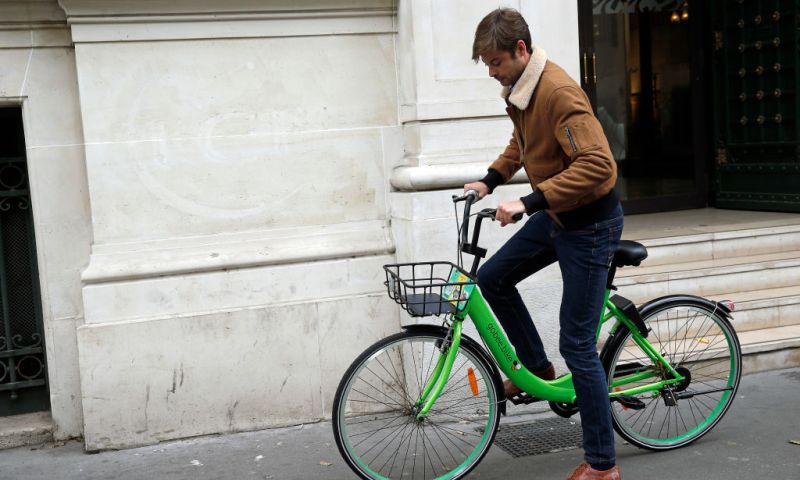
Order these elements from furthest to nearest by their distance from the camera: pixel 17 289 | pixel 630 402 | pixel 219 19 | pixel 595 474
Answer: pixel 17 289 → pixel 219 19 → pixel 630 402 → pixel 595 474

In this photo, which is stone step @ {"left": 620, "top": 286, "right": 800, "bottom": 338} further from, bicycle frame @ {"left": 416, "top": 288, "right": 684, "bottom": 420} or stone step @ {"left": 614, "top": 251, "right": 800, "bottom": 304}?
bicycle frame @ {"left": 416, "top": 288, "right": 684, "bottom": 420}

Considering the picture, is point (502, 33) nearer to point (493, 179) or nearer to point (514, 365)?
point (493, 179)

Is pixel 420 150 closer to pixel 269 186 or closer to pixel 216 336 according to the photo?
pixel 269 186

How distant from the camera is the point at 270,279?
5.52m

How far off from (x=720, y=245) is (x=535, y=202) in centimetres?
382

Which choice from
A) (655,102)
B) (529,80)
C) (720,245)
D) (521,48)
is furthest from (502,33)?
(655,102)

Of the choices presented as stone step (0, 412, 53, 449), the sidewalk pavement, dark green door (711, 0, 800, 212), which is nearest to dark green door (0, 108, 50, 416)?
stone step (0, 412, 53, 449)

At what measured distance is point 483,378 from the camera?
14.0 ft

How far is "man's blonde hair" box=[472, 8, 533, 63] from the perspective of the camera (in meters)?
3.85

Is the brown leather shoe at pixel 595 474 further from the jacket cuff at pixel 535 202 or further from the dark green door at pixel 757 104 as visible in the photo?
the dark green door at pixel 757 104

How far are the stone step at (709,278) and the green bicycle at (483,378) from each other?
1.45 m

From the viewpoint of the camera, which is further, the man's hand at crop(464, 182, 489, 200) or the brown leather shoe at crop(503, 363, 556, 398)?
the brown leather shoe at crop(503, 363, 556, 398)

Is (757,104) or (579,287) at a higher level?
(757,104)

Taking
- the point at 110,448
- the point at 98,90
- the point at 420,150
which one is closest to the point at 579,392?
the point at 420,150
